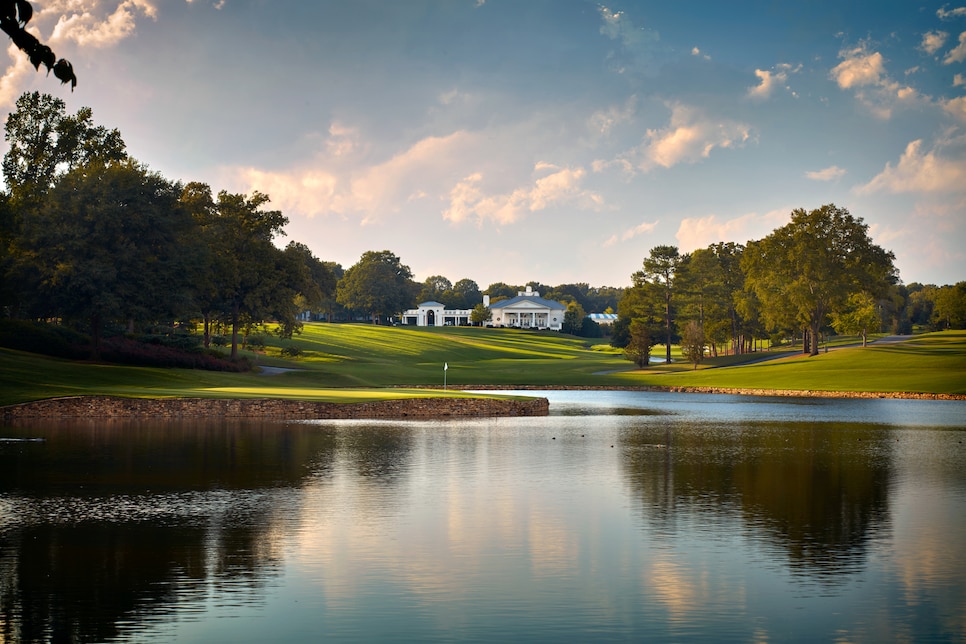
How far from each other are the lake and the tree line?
61526 mm

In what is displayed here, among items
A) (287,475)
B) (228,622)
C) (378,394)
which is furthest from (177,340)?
(228,622)

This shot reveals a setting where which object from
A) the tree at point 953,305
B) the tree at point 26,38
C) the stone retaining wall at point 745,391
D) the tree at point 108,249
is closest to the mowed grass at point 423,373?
the stone retaining wall at point 745,391

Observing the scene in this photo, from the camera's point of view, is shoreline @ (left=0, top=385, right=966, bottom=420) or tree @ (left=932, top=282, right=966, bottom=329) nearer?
shoreline @ (left=0, top=385, right=966, bottom=420)

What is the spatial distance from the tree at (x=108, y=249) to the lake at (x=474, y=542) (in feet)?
95.3

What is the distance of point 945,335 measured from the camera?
10225 centimetres

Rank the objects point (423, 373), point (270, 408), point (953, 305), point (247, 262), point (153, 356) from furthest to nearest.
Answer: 1. point (953, 305)
2. point (423, 373)
3. point (247, 262)
4. point (153, 356)
5. point (270, 408)

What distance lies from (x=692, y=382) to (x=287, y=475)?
59996 millimetres

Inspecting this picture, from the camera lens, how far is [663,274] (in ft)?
343

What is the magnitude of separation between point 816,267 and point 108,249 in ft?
209

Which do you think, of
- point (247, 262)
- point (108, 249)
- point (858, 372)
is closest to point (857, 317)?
point (858, 372)

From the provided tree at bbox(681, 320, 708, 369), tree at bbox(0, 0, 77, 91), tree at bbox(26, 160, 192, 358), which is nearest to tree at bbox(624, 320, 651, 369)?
tree at bbox(681, 320, 708, 369)

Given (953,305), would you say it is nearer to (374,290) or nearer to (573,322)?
(573,322)

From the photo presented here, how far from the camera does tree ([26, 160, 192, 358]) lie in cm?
5653

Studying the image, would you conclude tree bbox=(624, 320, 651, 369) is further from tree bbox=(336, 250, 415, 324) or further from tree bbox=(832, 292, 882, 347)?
tree bbox=(336, 250, 415, 324)
